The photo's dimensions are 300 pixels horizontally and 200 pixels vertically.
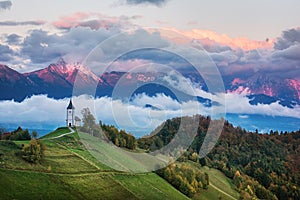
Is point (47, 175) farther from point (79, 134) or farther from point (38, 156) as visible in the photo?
point (79, 134)

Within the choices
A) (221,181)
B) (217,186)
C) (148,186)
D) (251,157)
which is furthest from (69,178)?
(251,157)

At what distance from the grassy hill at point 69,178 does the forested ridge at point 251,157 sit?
25654mm

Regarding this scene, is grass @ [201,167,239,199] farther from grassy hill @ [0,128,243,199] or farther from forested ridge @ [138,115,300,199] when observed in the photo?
grassy hill @ [0,128,243,199]

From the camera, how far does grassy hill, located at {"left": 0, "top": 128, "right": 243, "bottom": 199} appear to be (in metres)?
57.7

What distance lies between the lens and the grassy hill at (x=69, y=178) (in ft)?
189

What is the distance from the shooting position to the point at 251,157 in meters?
168

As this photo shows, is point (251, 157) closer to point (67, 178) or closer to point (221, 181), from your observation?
point (221, 181)

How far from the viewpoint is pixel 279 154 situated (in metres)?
180

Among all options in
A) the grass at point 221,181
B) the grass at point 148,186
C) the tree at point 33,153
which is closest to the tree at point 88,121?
the grass at point 148,186

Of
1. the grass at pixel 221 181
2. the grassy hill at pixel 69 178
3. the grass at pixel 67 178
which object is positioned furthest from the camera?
the grass at pixel 221 181

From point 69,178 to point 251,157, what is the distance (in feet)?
377

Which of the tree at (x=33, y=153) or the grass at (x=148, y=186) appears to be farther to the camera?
the grass at (x=148, y=186)

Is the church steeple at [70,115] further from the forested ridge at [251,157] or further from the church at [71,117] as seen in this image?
the forested ridge at [251,157]

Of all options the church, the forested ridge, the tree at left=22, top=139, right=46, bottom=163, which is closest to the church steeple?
the church
